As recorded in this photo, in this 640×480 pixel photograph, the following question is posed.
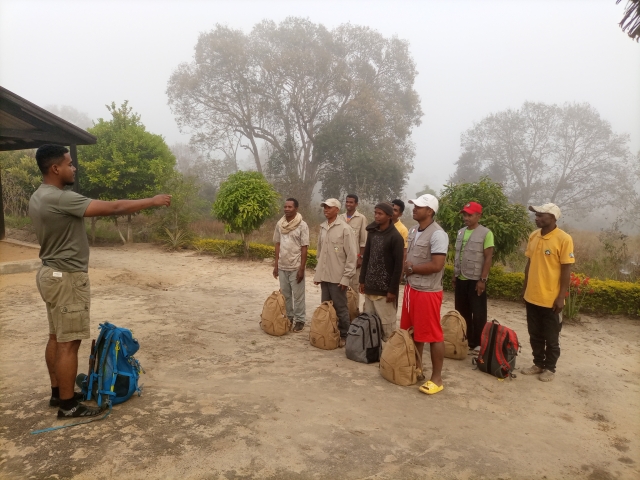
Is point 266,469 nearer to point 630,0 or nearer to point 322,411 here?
point 322,411

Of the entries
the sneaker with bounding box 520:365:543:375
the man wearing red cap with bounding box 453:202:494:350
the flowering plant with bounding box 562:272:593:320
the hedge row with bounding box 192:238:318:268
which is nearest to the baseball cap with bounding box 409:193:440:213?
the man wearing red cap with bounding box 453:202:494:350

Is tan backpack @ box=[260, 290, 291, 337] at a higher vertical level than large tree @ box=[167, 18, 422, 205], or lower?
lower

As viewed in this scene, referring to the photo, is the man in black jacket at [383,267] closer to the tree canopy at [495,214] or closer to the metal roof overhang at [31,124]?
the tree canopy at [495,214]

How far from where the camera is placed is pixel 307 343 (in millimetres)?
5051

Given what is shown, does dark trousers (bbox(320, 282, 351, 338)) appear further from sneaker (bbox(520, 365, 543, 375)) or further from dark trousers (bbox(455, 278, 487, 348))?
sneaker (bbox(520, 365, 543, 375))

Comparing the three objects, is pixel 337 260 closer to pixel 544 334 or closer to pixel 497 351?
pixel 497 351

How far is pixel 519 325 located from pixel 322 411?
469cm

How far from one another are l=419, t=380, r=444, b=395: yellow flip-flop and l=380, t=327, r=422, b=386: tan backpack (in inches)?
5.5

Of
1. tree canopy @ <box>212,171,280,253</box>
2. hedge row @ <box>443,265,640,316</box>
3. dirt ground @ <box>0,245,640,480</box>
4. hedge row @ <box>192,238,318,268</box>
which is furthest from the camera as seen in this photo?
hedge row @ <box>192,238,318,268</box>

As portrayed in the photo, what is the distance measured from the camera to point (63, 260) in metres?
2.88

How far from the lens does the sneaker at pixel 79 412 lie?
2.87m

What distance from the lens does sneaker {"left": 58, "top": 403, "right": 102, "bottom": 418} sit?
2.87 m

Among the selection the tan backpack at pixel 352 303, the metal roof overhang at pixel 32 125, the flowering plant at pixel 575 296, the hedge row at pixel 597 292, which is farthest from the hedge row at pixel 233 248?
the flowering plant at pixel 575 296

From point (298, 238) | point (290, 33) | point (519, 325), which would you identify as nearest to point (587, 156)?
point (290, 33)
